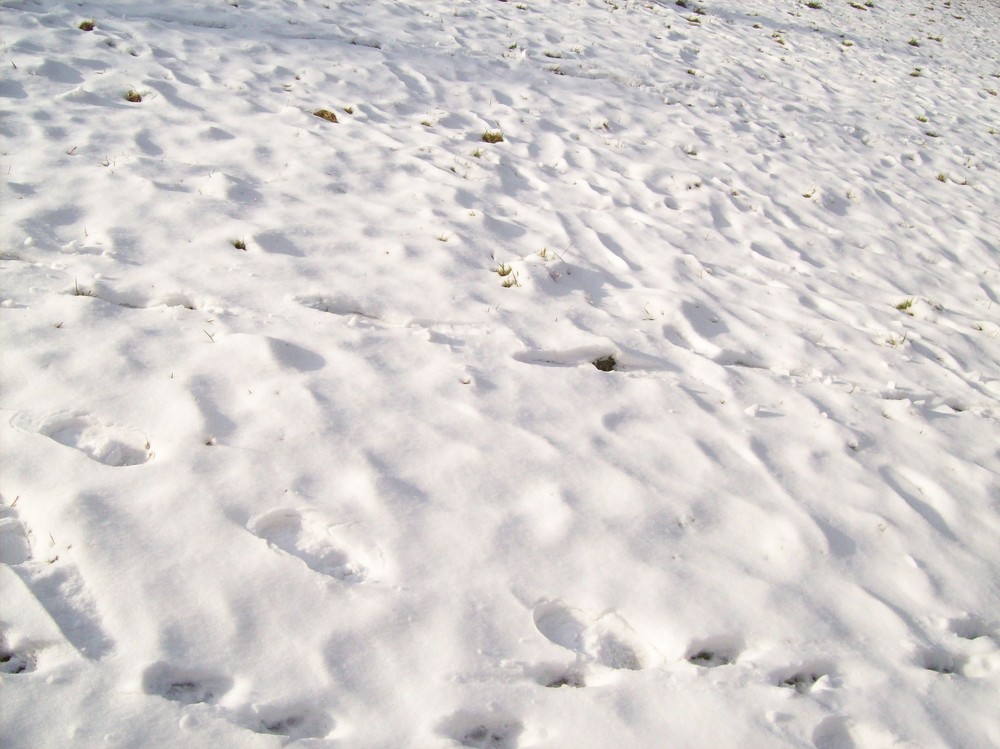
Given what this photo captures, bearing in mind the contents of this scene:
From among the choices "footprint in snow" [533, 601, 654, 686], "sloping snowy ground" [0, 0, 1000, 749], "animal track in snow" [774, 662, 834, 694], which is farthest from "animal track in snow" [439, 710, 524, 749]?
"animal track in snow" [774, 662, 834, 694]

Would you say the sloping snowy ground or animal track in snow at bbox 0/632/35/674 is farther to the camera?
the sloping snowy ground

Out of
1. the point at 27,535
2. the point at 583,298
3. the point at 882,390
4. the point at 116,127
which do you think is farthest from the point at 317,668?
the point at 116,127

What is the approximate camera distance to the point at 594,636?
7.79 feet

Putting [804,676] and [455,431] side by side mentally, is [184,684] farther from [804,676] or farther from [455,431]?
[804,676]

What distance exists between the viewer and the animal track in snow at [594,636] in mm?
2312

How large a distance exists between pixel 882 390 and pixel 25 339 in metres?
4.75

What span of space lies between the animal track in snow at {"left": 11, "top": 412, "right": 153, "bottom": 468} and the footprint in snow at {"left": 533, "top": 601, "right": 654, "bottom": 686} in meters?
1.75

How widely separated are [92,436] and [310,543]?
3.48 feet

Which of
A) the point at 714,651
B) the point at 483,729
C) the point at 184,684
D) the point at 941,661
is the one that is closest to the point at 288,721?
the point at 184,684

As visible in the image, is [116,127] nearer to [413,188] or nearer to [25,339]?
[413,188]

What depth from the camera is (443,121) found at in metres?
6.55

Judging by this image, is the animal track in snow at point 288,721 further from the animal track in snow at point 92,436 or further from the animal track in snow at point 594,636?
the animal track in snow at point 92,436

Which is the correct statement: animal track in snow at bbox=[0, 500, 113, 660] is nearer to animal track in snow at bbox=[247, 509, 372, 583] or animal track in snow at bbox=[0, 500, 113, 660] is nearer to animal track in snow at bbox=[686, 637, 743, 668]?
animal track in snow at bbox=[247, 509, 372, 583]

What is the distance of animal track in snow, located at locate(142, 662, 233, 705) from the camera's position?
6.44 feet
